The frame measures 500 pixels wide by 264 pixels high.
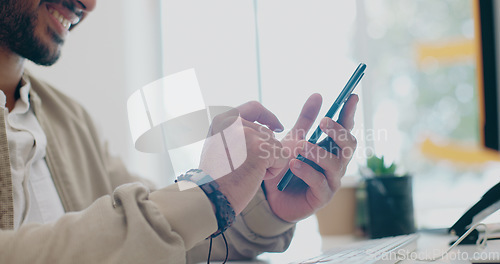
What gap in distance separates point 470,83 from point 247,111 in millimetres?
2197

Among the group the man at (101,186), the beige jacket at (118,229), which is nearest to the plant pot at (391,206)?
the man at (101,186)

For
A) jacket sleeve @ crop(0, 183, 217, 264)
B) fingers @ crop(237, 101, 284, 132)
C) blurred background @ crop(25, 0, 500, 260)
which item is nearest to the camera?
jacket sleeve @ crop(0, 183, 217, 264)

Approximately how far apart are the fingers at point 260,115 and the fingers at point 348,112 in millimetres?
79

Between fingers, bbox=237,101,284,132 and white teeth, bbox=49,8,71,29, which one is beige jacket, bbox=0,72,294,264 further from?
white teeth, bbox=49,8,71,29

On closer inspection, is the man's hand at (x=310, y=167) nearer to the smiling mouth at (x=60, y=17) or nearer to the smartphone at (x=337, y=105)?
the smartphone at (x=337, y=105)

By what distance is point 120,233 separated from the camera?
37 cm

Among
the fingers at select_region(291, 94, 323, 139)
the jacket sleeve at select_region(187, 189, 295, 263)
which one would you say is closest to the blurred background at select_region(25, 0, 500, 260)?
the fingers at select_region(291, 94, 323, 139)

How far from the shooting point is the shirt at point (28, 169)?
0.60m

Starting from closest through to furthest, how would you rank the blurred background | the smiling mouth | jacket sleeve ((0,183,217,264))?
jacket sleeve ((0,183,217,264)) → the blurred background → the smiling mouth

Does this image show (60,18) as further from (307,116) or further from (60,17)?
(307,116)

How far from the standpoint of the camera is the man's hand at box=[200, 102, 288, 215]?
0.44 m

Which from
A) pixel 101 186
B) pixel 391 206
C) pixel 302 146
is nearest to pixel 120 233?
pixel 302 146

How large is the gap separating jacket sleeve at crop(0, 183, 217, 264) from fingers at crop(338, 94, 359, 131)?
22 cm

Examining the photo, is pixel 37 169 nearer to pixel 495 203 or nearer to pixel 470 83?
pixel 495 203
